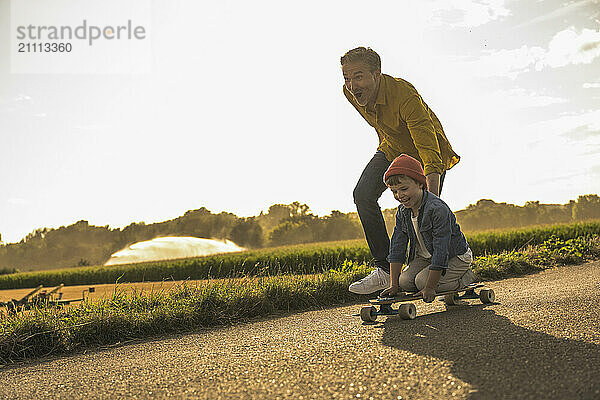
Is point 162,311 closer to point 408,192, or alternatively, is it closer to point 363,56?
point 408,192

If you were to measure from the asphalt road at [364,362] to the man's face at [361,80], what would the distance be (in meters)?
1.78

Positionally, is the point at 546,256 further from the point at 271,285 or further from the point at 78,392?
the point at 78,392

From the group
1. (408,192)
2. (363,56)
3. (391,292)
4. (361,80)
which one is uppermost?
(363,56)

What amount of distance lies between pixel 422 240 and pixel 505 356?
1521mm

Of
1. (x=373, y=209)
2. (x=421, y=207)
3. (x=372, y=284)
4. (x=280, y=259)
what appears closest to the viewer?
(x=421, y=207)

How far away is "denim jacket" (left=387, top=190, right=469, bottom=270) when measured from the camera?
3412 mm

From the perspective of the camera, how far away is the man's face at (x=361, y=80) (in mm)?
4102

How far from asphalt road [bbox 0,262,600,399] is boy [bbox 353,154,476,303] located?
0.82ft

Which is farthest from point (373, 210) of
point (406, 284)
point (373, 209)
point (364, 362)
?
point (364, 362)

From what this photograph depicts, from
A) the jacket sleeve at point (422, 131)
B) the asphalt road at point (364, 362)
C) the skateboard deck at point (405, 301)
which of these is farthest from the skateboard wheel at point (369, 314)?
the jacket sleeve at point (422, 131)

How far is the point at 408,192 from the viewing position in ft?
11.5

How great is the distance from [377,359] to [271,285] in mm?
2416

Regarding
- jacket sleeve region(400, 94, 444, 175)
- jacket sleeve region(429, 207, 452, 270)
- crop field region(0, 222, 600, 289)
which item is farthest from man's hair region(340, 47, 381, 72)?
crop field region(0, 222, 600, 289)

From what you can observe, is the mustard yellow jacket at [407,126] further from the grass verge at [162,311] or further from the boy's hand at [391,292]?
the grass verge at [162,311]
